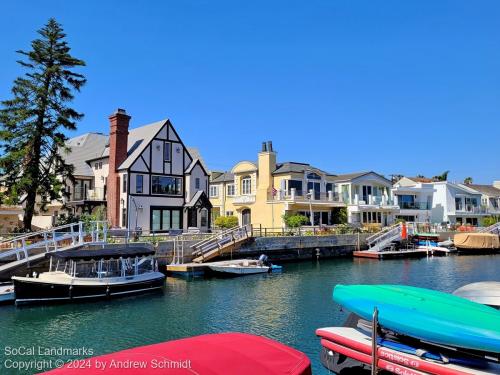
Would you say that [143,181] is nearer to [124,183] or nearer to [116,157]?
[124,183]

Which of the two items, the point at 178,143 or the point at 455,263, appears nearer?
the point at 455,263

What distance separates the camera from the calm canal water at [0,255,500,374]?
15.1 meters

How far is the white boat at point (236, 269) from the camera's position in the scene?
29766 millimetres

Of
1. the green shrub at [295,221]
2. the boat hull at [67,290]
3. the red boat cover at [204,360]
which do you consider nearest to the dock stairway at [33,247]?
the boat hull at [67,290]

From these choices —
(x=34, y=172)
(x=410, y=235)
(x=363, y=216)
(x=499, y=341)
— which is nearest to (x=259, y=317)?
(x=499, y=341)

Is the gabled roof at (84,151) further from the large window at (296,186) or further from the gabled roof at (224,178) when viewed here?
the large window at (296,186)

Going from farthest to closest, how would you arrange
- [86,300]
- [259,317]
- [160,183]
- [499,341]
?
[160,183]
[86,300]
[259,317]
[499,341]

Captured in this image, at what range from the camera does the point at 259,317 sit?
1827 centimetres

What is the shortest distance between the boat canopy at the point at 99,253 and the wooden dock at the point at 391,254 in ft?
87.9

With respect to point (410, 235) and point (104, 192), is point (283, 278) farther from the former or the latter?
point (410, 235)

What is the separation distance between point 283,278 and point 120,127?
72.9 feet

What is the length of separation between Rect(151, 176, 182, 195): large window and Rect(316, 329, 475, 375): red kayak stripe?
3287cm

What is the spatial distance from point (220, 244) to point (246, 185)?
72.4 feet

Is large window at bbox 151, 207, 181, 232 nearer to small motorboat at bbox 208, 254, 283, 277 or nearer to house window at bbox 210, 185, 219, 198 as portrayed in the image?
small motorboat at bbox 208, 254, 283, 277
